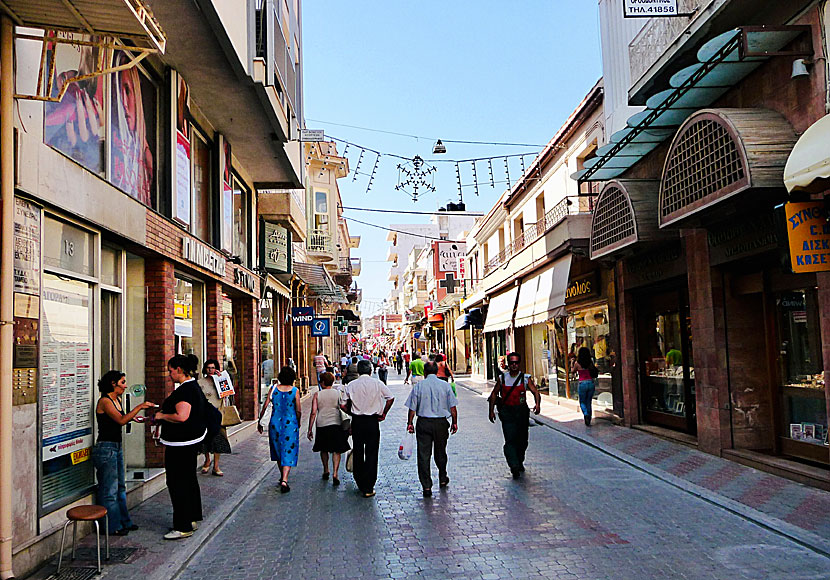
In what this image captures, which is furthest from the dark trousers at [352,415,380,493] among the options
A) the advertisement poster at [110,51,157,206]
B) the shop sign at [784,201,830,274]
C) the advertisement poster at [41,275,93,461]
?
the shop sign at [784,201,830,274]

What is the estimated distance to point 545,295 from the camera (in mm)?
19641

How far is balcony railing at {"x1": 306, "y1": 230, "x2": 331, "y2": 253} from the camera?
32.8m

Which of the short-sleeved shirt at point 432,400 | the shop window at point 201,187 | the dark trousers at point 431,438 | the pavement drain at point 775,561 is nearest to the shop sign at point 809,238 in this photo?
the pavement drain at point 775,561

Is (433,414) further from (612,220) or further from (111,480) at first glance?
(612,220)

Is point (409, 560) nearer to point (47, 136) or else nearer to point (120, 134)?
point (47, 136)

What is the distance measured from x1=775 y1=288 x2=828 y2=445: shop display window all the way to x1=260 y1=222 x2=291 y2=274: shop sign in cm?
1338

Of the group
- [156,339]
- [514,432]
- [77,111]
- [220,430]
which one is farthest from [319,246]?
[77,111]

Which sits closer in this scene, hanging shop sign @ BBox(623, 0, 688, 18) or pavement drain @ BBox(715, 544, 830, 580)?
pavement drain @ BBox(715, 544, 830, 580)

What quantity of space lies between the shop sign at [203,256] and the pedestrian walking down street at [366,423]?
3.58m

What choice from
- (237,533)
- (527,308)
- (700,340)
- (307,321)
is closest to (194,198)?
(237,533)

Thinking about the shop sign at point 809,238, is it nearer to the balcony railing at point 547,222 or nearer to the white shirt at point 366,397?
the white shirt at point 366,397

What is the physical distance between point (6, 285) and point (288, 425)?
5.05 meters

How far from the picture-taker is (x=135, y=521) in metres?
8.12

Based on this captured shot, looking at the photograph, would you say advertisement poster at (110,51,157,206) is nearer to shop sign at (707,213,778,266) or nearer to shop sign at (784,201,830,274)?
shop sign at (784,201,830,274)
